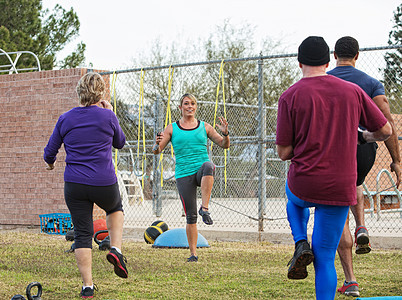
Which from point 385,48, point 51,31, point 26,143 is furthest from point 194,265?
point 51,31

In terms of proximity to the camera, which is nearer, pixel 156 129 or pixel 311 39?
pixel 311 39

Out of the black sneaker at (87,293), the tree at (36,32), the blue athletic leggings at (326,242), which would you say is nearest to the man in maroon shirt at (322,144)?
the blue athletic leggings at (326,242)

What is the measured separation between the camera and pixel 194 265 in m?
6.38

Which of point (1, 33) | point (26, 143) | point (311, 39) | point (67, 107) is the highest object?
point (1, 33)

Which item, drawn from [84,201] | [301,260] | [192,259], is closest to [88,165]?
[84,201]

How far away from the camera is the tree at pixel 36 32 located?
27.1 meters

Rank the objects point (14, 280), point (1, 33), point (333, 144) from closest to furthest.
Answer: point (333, 144) → point (14, 280) → point (1, 33)

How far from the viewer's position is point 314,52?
3.71 meters

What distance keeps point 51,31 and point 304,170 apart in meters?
28.2

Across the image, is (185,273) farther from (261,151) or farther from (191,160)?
(261,151)

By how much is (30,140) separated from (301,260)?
8.58 m

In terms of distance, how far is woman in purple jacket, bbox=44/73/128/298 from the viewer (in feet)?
15.5

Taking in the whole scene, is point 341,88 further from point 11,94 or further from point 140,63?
point 140,63

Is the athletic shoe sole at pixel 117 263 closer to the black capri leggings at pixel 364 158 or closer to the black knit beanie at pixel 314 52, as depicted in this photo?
the black capri leggings at pixel 364 158
